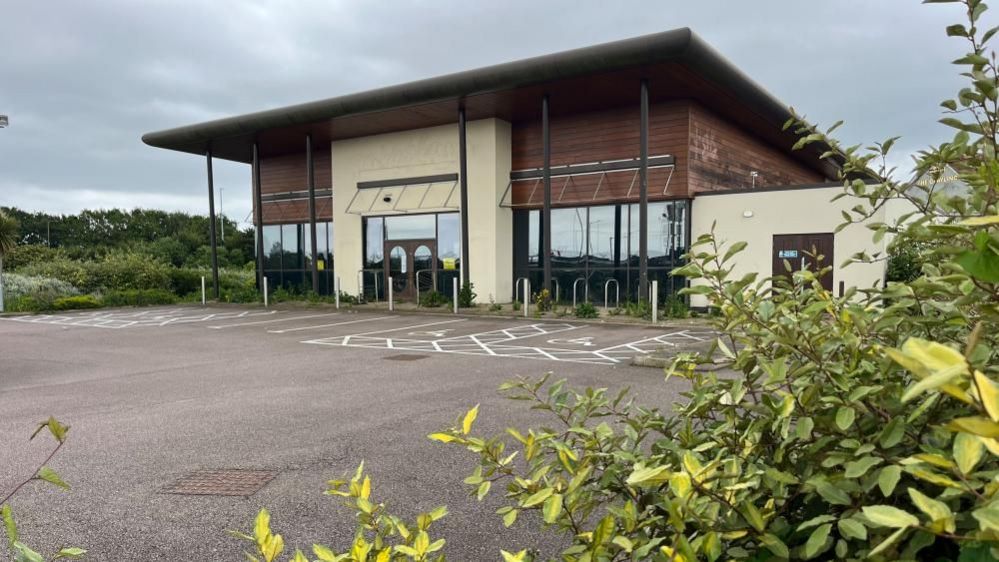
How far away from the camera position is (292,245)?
82.1 ft

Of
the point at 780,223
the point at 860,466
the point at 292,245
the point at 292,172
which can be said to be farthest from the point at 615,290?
the point at 860,466

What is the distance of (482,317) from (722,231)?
24.0 feet

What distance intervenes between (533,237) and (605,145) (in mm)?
3793

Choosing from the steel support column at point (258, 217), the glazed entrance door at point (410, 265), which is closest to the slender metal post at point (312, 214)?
the glazed entrance door at point (410, 265)

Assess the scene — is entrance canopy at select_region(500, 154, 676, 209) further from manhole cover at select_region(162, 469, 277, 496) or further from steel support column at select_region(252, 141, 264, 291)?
manhole cover at select_region(162, 469, 277, 496)

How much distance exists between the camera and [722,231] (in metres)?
16.9

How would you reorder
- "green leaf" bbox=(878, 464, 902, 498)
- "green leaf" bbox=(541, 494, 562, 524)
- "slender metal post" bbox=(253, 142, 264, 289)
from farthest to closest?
1. "slender metal post" bbox=(253, 142, 264, 289)
2. "green leaf" bbox=(541, 494, 562, 524)
3. "green leaf" bbox=(878, 464, 902, 498)

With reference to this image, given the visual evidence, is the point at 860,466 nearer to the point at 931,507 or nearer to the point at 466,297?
the point at 931,507

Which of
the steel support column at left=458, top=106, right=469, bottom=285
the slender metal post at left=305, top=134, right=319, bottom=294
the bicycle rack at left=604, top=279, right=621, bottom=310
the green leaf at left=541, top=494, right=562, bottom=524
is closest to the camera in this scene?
the green leaf at left=541, top=494, right=562, bottom=524

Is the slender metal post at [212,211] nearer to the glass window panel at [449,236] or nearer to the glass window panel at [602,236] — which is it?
the glass window panel at [449,236]

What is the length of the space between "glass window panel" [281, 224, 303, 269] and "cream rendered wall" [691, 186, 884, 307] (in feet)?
52.6

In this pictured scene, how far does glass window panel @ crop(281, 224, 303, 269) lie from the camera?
24.9m

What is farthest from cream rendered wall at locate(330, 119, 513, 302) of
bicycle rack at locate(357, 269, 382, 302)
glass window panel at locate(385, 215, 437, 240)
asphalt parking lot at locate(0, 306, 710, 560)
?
asphalt parking lot at locate(0, 306, 710, 560)

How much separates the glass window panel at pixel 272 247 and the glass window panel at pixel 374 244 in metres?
5.10
